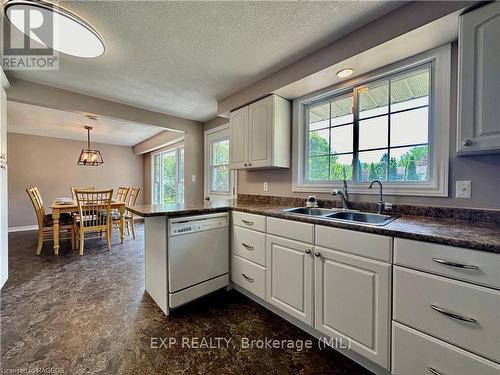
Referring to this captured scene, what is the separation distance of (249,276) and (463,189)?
1.72 m

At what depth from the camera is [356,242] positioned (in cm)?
129

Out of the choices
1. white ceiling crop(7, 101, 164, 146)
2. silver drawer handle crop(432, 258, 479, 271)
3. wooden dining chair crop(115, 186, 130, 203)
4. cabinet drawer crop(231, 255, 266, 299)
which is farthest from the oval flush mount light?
wooden dining chair crop(115, 186, 130, 203)

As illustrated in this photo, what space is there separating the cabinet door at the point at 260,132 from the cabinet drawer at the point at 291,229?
787 millimetres

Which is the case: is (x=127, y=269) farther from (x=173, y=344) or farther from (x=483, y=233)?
(x=483, y=233)

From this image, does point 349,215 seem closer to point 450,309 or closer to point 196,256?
point 450,309

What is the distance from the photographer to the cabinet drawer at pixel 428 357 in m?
0.94

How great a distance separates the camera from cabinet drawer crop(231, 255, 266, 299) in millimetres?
1874

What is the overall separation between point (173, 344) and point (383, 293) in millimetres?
1396

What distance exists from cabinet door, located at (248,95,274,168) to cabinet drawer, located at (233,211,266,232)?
0.64m

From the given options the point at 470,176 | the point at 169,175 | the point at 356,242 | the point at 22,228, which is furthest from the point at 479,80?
the point at 22,228

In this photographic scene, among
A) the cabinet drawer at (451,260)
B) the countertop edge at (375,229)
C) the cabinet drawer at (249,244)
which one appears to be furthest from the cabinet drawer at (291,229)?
the cabinet drawer at (451,260)

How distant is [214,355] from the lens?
4.67 feet

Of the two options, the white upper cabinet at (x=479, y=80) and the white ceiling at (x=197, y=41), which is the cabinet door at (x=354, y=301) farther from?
the white ceiling at (x=197, y=41)

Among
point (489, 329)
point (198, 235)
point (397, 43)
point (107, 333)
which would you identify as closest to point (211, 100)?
point (198, 235)
